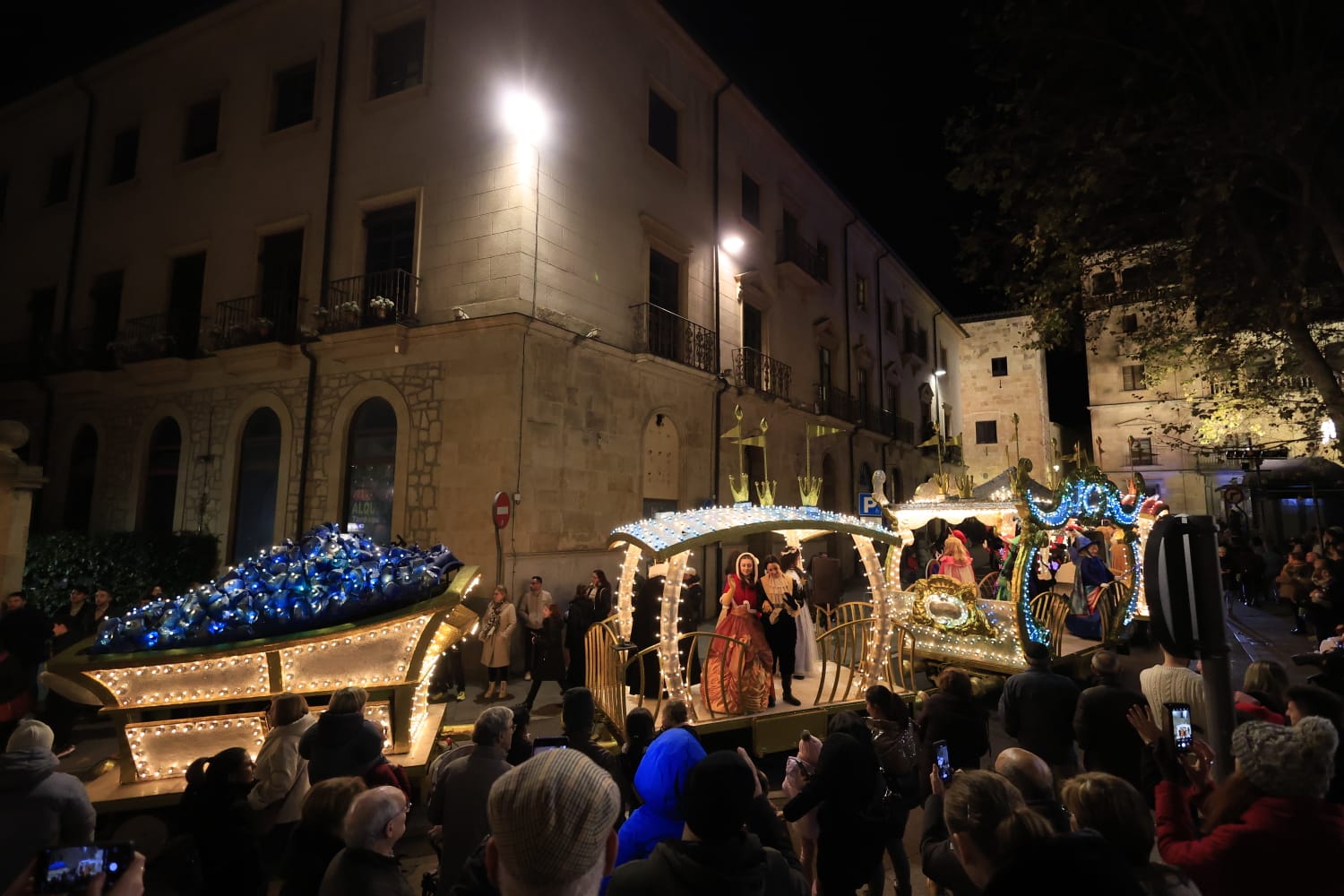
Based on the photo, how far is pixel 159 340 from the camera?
14.5 metres

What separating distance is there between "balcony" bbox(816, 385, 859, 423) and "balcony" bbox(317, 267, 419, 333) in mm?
13121

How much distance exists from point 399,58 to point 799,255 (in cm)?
1234

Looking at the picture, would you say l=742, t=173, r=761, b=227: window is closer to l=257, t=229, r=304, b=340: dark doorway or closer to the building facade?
l=257, t=229, r=304, b=340: dark doorway

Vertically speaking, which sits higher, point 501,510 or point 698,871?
point 501,510

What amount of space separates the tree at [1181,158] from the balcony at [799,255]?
9.29 m

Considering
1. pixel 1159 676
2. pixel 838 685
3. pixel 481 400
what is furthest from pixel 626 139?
pixel 1159 676

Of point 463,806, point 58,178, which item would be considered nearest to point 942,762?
point 463,806

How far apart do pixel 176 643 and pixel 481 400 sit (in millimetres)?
6717


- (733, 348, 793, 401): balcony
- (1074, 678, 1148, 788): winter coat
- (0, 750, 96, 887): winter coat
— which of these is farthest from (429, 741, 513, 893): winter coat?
(733, 348, 793, 401): balcony

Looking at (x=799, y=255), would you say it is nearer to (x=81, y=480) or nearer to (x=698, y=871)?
(x=81, y=480)

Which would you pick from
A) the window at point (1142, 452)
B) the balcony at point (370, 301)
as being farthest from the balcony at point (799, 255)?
the window at point (1142, 452)

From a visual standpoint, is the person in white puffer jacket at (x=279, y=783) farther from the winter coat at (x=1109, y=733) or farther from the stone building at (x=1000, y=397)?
the stone building at (x=1000, y=397)

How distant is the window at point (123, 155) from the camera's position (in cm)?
1703

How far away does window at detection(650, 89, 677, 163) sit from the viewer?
16.0 m
